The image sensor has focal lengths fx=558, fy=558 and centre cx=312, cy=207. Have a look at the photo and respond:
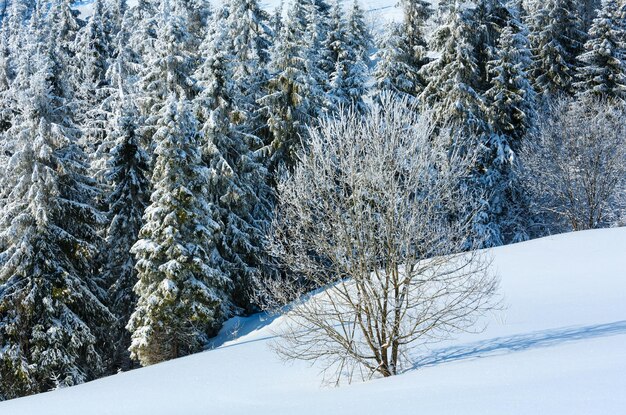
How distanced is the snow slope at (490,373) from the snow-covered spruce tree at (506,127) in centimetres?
854

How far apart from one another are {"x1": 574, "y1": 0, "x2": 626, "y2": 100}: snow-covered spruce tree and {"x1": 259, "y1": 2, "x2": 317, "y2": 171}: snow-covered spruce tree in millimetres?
15862

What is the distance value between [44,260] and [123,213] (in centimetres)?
453

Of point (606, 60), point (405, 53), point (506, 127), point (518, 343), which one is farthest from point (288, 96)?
point (518, 343)

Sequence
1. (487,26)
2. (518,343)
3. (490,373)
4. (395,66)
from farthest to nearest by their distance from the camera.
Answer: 1. (395,66)
2. (487,26)
3. (518,343)
4. (490,373)

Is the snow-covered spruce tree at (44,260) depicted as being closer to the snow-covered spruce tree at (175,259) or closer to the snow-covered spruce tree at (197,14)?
the snow-covered spruce tree at (175,259)

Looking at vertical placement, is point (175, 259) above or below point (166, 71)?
below

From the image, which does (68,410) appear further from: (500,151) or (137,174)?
(500,151)

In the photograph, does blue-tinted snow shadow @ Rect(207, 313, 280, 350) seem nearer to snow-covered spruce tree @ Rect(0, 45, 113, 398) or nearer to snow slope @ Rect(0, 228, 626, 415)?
snow slope @ Rect(0, 228, 626, 415)

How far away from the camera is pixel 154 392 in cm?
1230

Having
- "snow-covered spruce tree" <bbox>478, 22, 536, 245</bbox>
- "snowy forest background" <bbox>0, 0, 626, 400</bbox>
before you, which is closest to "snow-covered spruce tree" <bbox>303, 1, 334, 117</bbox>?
"snowy forest background" <bbox>0, 0, 626, 400</bbox>

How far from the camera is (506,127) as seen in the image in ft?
97.4

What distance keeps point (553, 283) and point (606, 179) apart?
38.7ft

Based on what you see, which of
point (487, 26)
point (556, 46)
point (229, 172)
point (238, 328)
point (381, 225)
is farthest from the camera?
point (556, 46)

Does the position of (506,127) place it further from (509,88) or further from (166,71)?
(166,71)
